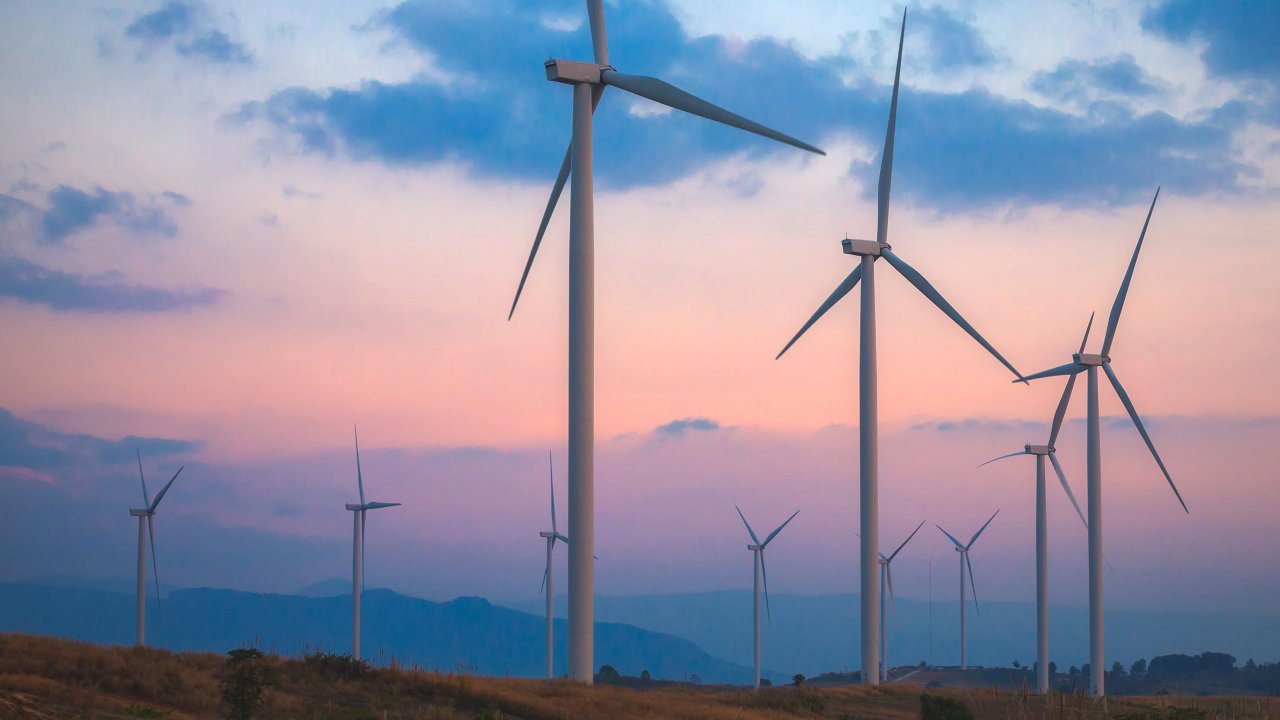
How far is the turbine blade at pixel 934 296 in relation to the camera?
63.4 meters

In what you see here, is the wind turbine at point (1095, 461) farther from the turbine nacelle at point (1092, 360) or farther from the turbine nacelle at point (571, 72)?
the turbine nacelle at point (571, 72)

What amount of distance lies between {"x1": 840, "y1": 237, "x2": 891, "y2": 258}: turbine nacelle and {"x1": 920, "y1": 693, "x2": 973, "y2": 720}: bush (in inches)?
1351

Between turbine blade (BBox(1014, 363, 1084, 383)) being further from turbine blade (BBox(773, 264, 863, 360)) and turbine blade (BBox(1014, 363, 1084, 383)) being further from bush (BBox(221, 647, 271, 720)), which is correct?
bush (BBox(221, 647, 271, 720))

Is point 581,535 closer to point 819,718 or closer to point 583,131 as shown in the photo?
point 819,718

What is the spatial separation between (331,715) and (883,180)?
50199 mm

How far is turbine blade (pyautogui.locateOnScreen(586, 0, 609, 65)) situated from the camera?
4969 cm

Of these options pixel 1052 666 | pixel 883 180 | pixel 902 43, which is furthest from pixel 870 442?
pixel 1052 666

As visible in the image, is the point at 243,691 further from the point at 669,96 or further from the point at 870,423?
the point at 870,423

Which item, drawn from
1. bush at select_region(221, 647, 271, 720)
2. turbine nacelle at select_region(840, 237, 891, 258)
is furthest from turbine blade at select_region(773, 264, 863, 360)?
bush at select_region(221, 647, 271, 720)

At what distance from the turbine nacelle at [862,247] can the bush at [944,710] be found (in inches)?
1351

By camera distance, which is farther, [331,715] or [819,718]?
[819,718]

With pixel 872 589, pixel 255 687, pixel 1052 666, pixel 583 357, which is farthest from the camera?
pixel 1052 666

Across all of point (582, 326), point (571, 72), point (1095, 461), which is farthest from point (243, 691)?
point (1095, 461)

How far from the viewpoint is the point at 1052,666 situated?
607 ft
